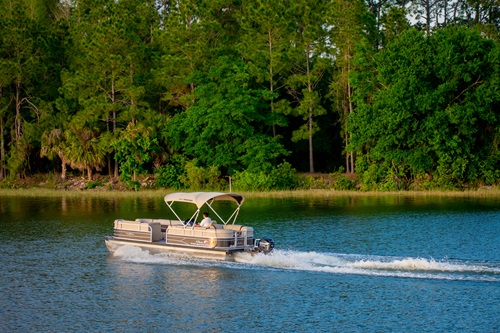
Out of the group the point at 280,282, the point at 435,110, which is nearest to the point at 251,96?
the point at 435,110

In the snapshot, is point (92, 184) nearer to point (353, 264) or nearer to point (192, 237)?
point (192, 237)

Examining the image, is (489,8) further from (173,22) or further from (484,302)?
(484,302)

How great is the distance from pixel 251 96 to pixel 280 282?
39981mm

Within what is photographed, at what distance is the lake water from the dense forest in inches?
770

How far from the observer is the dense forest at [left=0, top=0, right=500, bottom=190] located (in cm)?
5794

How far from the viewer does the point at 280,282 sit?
82.7ft

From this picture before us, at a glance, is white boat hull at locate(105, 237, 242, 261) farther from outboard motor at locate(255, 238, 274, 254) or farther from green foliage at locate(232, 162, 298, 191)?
green foliage at locate(232, 162, 298, 191)

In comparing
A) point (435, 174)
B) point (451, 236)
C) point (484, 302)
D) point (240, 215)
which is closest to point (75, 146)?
point (240, 215)

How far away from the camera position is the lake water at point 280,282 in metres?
20.9

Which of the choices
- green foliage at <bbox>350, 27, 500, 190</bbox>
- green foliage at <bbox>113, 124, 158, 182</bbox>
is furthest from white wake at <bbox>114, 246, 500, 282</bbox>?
green foliage at <bbox>113, 124, 158, 182</bbox>

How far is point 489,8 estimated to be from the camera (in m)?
76.9

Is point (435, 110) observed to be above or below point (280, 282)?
above

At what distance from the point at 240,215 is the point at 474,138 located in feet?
77.6

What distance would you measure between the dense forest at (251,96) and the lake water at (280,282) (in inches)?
770
